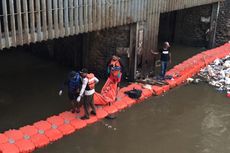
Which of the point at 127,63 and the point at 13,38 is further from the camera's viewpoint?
the point at 127,63

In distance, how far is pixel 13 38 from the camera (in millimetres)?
9055

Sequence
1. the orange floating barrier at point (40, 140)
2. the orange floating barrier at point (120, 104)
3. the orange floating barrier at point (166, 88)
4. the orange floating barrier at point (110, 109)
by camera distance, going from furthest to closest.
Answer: the orange floating barrier at point (166, 88), the orange floating barrier at point (120, 104), the orange floating barrier at point (110, 109), the orange floating barrier at point (40, 140)

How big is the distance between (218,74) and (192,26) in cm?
446

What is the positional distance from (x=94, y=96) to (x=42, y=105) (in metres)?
1.75

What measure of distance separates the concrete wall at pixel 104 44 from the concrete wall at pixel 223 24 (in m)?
7.24

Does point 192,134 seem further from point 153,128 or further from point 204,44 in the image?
point 204,44

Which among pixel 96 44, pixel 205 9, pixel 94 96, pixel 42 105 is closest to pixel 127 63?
pixel 96 44

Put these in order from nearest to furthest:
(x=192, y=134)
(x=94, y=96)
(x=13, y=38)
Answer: (x=13, y=38)
(x=192, y=134)
(x=94, y=96)

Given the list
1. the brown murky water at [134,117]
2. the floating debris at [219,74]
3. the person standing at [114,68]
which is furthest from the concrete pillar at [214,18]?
the person standing at [114,68]

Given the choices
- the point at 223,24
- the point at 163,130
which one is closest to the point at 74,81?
the point at 163,130

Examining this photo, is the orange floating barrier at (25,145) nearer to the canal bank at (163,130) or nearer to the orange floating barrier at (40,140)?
the orange floating barrier at (40,140)

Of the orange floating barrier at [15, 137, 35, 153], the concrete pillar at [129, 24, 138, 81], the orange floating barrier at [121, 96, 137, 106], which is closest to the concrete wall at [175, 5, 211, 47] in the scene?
the concrete pillar at [129, 24, 138, 81]

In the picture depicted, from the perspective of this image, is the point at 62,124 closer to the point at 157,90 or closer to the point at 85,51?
the point at 157,90

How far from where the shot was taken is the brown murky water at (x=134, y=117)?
9641 millimetres
